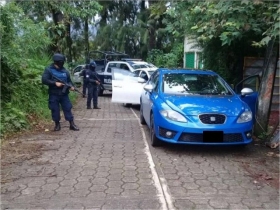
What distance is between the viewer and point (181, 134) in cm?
594

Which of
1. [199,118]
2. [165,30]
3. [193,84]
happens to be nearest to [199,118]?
[199,118]

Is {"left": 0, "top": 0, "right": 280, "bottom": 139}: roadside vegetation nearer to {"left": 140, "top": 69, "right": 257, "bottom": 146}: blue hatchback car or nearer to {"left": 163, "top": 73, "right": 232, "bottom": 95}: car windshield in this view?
{"left": 163, "top": 73, "right": 232, "bottom": 95}: car windshield

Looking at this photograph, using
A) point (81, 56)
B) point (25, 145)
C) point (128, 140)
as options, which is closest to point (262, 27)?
point (128, 140)

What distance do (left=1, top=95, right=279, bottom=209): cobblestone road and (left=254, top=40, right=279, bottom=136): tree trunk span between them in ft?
4.17

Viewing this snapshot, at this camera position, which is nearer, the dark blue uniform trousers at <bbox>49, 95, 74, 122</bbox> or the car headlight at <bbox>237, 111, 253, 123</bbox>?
the car headlight at <bbox>237, 111, 253, 123</bbox>

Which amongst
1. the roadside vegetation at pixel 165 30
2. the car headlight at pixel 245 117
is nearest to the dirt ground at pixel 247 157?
the car headlight at pixel 245 117

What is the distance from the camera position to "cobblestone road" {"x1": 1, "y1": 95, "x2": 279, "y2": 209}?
163 inches

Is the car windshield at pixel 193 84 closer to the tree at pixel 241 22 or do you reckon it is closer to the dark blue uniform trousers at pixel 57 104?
the tree at pixel 241 22

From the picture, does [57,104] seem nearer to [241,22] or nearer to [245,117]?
[245,117]

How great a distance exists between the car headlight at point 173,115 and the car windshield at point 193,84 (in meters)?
0.86

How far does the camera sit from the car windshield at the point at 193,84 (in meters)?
6.95

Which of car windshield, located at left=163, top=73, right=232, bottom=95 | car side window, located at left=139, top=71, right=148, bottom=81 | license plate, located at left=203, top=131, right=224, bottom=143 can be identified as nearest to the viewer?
license plate, located at left=203, top=131, right=224, bottom=143

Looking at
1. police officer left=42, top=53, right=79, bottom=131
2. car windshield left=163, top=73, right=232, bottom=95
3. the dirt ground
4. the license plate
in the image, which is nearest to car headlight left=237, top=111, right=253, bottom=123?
the license plate

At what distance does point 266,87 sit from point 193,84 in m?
1.46
